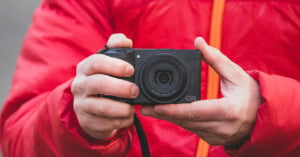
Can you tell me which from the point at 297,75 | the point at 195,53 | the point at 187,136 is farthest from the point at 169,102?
the point at 297,75

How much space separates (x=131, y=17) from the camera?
120cm

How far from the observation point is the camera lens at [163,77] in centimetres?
90

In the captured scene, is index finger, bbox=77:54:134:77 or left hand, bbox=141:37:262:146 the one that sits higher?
index finger, bbox=77:54:134:77

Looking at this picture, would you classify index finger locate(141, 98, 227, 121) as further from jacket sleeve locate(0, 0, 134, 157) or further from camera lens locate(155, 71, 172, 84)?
jacket sleeve locate(0, 0, 134, 157)

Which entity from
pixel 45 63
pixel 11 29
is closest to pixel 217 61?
pixel 45 63

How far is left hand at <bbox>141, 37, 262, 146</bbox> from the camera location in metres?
0.89

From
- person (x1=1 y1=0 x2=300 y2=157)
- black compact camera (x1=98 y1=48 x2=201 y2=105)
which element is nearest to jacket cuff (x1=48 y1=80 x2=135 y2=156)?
person (x1=1 y1=0 x2=300 y2=157)

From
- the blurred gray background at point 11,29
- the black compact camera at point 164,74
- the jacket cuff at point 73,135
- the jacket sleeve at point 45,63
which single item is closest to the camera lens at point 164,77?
the black compact camera at point 164,74

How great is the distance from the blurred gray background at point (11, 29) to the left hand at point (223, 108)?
2.04 meters

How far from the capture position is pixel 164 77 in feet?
2.95

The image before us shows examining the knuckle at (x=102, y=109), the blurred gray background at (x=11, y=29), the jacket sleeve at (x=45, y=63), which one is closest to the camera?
the knuckle at (x=102, y=109)

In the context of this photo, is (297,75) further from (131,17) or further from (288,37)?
(131,17)

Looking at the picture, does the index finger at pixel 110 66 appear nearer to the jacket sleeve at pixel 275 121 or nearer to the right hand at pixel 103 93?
the right hand at pixel 103 93

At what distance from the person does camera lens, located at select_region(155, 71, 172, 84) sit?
4 centimetres
